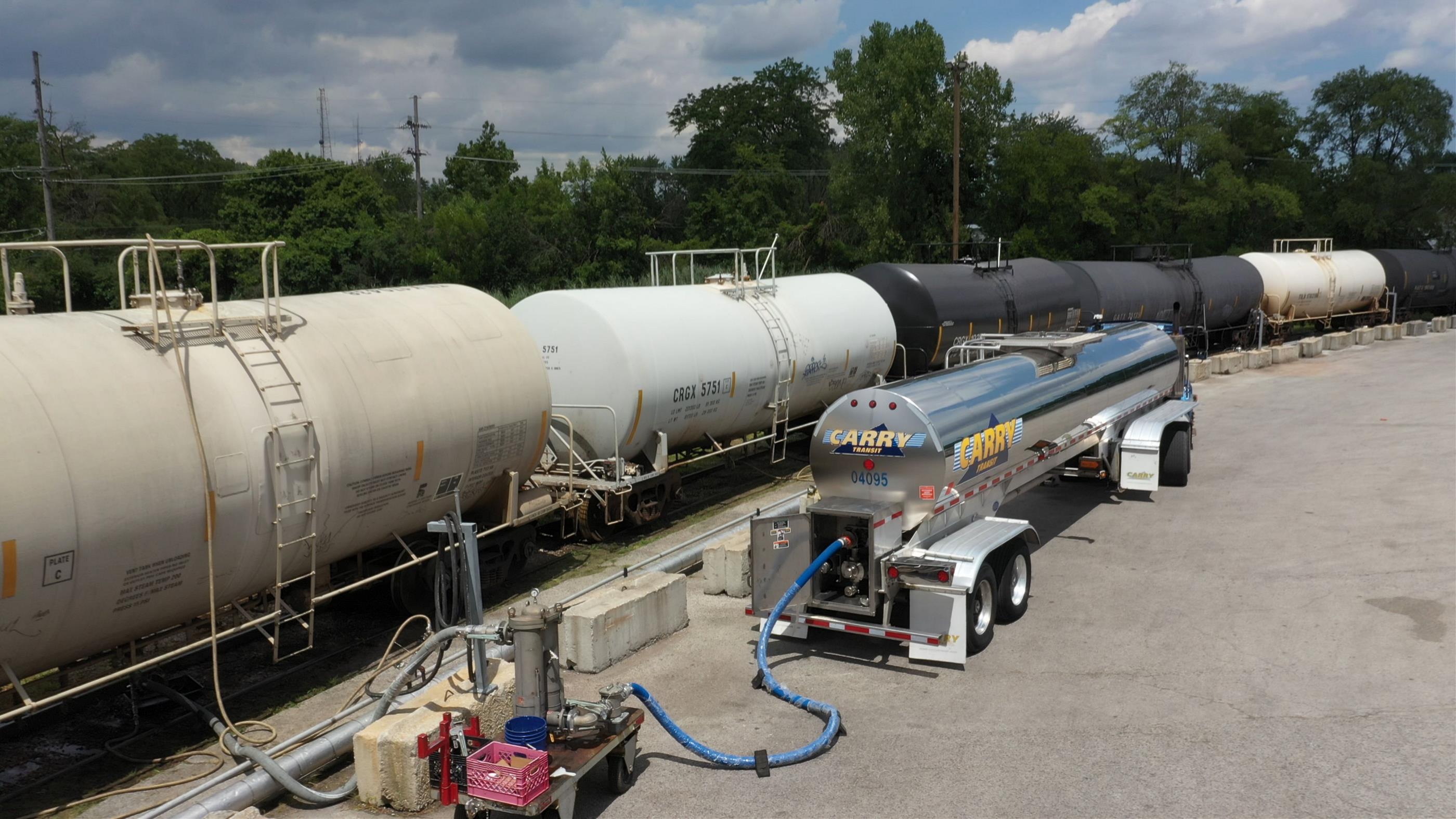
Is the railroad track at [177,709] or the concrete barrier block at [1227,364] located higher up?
the concrete barrier block at [1227,364]

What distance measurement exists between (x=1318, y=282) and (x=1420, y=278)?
1078 centimetres

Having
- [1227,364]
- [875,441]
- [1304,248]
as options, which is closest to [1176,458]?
[875,441]

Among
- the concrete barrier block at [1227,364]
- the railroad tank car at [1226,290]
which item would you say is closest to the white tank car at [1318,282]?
the railroad tank car at [1226,290]

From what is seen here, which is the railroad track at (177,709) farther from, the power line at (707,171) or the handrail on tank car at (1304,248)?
the power line at (707,171)

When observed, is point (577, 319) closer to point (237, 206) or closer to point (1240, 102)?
point (237, 206)

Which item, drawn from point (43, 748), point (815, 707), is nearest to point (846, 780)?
point (815, 707)

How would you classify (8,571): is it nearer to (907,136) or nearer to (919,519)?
(919,519)

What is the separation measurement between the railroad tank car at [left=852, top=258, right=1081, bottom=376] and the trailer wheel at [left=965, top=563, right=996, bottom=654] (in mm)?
10255

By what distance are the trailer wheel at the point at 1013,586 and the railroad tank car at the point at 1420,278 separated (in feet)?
134

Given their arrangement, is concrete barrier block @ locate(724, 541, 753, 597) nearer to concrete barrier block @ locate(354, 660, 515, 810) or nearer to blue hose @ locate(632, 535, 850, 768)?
blue hose @ locate(632, 535, 850, 768)

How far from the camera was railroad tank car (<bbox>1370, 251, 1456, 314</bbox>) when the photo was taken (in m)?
44.1

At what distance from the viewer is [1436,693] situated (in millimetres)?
9117

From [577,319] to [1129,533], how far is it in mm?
8611

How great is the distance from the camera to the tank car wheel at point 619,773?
7.66 meters
